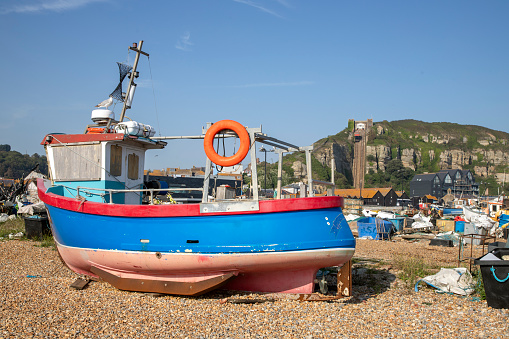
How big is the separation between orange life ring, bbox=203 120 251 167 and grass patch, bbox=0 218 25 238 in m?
11.6

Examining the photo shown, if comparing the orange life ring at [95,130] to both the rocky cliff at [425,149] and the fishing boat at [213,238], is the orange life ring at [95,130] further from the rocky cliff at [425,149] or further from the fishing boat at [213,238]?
the rocky cliff at [425,149]

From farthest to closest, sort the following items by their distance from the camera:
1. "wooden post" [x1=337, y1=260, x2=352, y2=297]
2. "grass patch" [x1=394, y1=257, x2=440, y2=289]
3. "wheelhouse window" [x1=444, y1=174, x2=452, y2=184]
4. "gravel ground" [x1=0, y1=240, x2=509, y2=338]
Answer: "wheelhouse window" [x1=444, y1=174, x2=452, y2=184] → "grass patch" [x1=394, y1=257, x2=440, y2=289] → "wooden post" [x1=337, y1=260, x2=352, y2=297] → "gravel ground" [x1=0, y1=240, x2=509, y2=338]

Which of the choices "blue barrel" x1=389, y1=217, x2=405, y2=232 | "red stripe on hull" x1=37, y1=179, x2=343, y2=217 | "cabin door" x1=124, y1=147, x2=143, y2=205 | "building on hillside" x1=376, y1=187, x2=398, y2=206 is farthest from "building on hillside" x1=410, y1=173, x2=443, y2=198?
"red stripe on hull" x1=37, y1=179, x2=343, y2=217

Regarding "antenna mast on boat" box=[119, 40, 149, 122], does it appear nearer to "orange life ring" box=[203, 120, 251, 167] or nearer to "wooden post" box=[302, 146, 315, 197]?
"orange life ring" box=[203, 120, 251, 167]

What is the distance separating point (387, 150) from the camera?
156250 mm

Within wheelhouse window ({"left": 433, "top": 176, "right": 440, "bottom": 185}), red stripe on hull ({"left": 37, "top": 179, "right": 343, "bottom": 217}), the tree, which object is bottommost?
red stripe on hull ({"left": 37, "top": 179, "right": 343, "bottom": 217})

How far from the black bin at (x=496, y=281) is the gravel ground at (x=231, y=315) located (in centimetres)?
20

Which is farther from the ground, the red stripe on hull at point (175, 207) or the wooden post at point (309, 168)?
the wooden post at point (309, 168)

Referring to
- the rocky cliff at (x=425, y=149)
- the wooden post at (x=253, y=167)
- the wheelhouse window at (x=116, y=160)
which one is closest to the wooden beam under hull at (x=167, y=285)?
the wooden post at (x=253, y=167)

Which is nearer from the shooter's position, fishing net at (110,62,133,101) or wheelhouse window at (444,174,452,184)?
fishing net at (110,62,133,101)

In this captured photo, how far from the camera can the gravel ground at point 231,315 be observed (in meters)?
5.91

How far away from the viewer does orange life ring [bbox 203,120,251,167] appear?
7.36m

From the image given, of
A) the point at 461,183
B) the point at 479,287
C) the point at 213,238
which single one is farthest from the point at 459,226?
the point at 461,183

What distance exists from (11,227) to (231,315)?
45.2 ft
